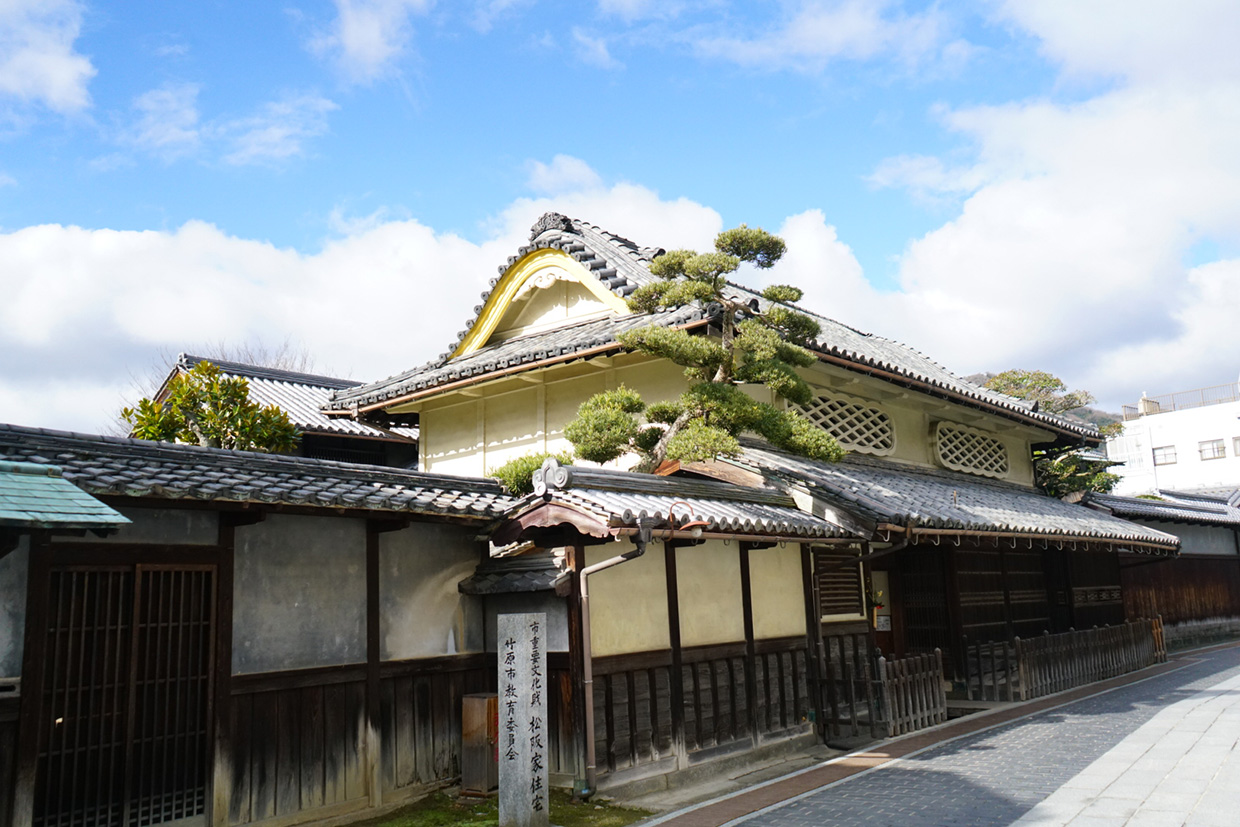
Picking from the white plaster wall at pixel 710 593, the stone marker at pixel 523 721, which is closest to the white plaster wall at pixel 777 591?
the white plaster wall at pixel 710 593

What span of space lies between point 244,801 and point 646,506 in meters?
5.08

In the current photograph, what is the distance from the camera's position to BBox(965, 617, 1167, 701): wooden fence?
52.9ft

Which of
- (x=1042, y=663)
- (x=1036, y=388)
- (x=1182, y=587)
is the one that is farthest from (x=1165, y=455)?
(x=1042, y=663)

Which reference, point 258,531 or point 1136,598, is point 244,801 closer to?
point 258,531

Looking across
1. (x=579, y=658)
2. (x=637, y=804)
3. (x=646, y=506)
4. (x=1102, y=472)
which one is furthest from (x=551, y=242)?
(x=1102, y=472)

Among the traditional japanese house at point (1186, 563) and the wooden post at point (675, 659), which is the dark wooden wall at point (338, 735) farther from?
the traditional japanese house at point (1186, 563)

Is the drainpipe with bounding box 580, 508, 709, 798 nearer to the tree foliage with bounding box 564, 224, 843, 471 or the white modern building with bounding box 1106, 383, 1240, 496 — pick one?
the tree foliage with bounding box 564, 224, 843, 471

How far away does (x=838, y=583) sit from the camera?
1485 cm

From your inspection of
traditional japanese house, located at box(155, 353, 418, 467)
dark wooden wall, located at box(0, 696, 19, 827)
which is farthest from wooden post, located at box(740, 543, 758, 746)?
traditional japanese house, located at box(155, 353, 418, 467)

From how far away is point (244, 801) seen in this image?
28.7 feet

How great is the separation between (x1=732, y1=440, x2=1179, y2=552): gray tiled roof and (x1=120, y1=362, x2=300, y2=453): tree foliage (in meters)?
9.50

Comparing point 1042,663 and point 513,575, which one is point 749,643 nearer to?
point 513,575

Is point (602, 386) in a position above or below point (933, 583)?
A: above

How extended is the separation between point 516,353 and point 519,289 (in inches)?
82.6
